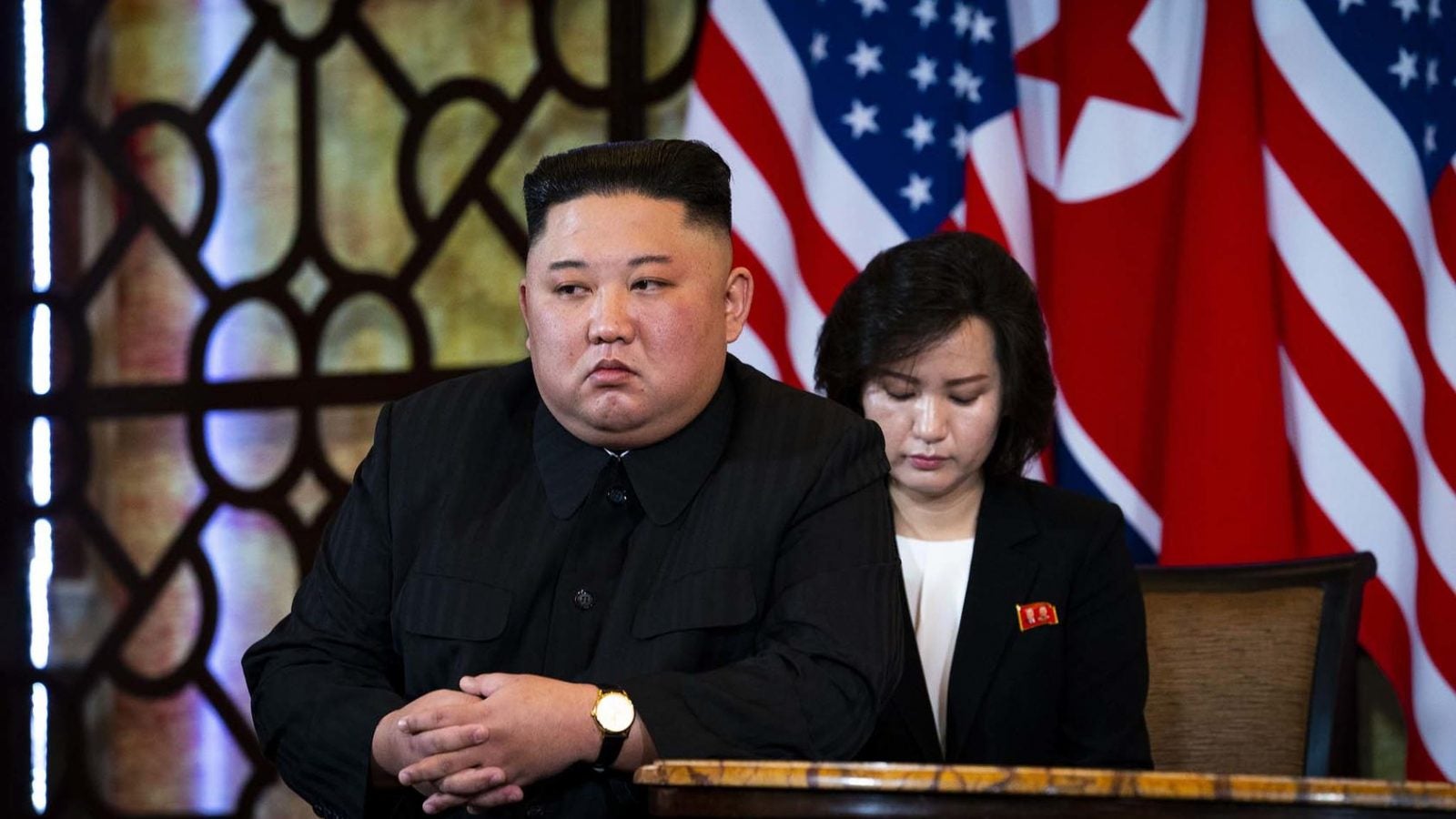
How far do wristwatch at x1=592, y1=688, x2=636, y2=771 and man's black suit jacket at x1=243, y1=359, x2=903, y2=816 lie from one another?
2cm

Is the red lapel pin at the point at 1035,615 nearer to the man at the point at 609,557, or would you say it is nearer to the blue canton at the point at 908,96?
the man at the point at 609,557

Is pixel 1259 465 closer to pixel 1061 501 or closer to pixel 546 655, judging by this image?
pixel 1061 501

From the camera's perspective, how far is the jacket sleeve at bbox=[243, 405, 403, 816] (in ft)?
5.33

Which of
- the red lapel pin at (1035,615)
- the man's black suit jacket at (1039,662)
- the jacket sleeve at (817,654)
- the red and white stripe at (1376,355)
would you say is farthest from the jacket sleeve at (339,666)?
the red and white stripe at (1376,355)

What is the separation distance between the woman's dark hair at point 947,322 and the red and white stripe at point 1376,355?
0.87 m

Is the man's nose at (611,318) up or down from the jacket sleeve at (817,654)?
up

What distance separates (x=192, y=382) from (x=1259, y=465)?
8.12 feet

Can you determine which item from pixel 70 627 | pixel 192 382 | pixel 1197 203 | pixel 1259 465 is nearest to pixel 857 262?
pixel 1197 203

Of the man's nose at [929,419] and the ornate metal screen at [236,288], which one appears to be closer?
the man's nose at [929,419]

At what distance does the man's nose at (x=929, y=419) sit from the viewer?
2420 mm

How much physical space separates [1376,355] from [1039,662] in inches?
46.6

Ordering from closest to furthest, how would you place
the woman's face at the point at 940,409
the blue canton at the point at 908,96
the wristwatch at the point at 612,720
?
1. the wristwatch at the point at 612,720
2. the woman's face at the point at 940,409
3. the blue canton at the point at 908,96

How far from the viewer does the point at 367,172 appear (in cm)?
403

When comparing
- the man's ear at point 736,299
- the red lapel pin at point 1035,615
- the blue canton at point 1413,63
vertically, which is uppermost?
the blue canton at point 1413,63
